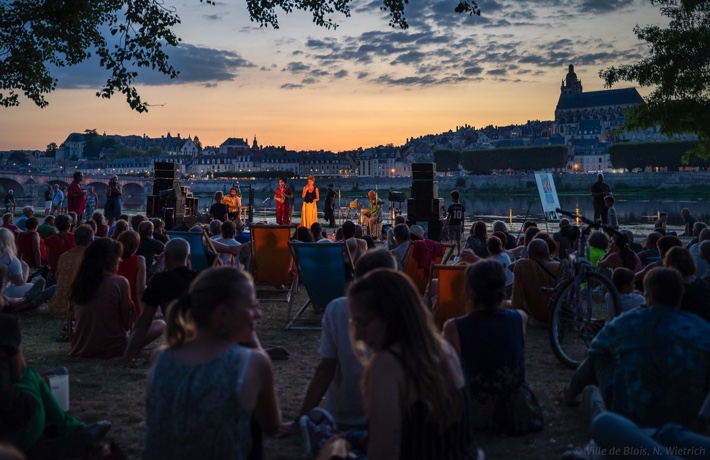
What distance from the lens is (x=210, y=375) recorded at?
239cm

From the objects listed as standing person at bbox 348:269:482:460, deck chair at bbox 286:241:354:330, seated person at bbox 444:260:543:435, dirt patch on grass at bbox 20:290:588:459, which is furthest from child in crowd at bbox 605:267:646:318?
standing person at bbox 348:269:482:460

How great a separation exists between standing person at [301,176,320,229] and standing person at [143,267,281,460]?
15564 millimetres

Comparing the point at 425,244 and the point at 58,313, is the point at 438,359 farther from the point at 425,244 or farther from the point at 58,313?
the point at 58,313

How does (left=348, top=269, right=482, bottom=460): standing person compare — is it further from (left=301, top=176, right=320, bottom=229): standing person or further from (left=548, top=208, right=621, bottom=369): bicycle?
(left=301, top=176, right=320, bottom=229): standing person

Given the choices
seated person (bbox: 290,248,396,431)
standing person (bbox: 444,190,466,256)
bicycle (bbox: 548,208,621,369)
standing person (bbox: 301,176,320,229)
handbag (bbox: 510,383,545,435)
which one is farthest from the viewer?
standing person (bbox: 301,176,320,229)

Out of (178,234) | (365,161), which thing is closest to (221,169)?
(365,161)

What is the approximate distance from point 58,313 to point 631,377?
607 cm

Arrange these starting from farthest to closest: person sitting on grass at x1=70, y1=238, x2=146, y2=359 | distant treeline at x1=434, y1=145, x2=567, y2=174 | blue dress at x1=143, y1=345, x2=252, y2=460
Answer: distant treeline at x1=434, y1=145, x2=567, y2=174 < person sitting on grass at x1=70, y1=238, x2=146, y2=359 < blue dress at x1=143, y1=345, x2=252, y2=460

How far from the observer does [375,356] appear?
2264mm

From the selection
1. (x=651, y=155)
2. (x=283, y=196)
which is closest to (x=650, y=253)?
(x=283, y=196)

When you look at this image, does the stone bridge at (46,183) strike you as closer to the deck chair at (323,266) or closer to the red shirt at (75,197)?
the red shirt at (75,197)

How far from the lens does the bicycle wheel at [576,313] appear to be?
18.0 ft

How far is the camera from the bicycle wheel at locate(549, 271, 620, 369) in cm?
550

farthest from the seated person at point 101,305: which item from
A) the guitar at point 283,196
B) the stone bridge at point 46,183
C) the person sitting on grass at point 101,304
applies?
the stone bridge at point 46,183
